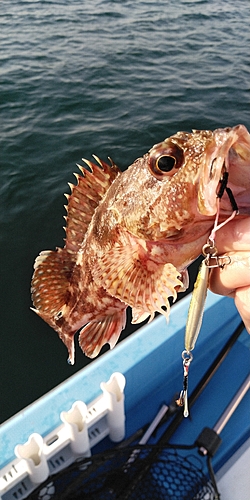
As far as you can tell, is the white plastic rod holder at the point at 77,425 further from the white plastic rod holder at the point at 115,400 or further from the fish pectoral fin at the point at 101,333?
the fish pectoral fin at the point at 101,333

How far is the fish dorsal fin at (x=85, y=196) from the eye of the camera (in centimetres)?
289

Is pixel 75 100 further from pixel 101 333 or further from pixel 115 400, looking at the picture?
pixel 115 400

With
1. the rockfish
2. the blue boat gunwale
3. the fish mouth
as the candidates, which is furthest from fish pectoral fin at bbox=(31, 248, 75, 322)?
the fish mouth

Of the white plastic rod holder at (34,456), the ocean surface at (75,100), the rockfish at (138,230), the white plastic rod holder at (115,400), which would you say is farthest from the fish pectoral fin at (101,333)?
the ocean surface at (75,100)

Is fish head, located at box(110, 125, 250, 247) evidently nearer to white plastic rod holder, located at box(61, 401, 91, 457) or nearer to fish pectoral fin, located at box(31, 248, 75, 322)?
fish pectoral fin, located at box(31, 248, 75, 322)

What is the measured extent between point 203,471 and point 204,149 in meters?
2.86

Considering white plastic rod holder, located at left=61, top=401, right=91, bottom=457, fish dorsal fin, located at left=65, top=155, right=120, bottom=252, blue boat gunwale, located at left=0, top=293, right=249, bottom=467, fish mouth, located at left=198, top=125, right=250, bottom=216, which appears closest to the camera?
fish mouth, located at left=198, top=125, right=250, bottom=216

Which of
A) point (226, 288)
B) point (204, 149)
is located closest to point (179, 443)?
point (226, 288)

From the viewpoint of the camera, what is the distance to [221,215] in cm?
197

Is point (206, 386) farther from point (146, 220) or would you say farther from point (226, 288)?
point (146, 220)

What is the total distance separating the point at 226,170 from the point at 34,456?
8.46 ft

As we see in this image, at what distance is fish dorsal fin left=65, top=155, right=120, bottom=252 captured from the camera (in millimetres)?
2893

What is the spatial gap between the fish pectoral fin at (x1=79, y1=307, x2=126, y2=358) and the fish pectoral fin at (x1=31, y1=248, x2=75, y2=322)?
0.30 meters

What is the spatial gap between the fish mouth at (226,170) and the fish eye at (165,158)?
195mm
